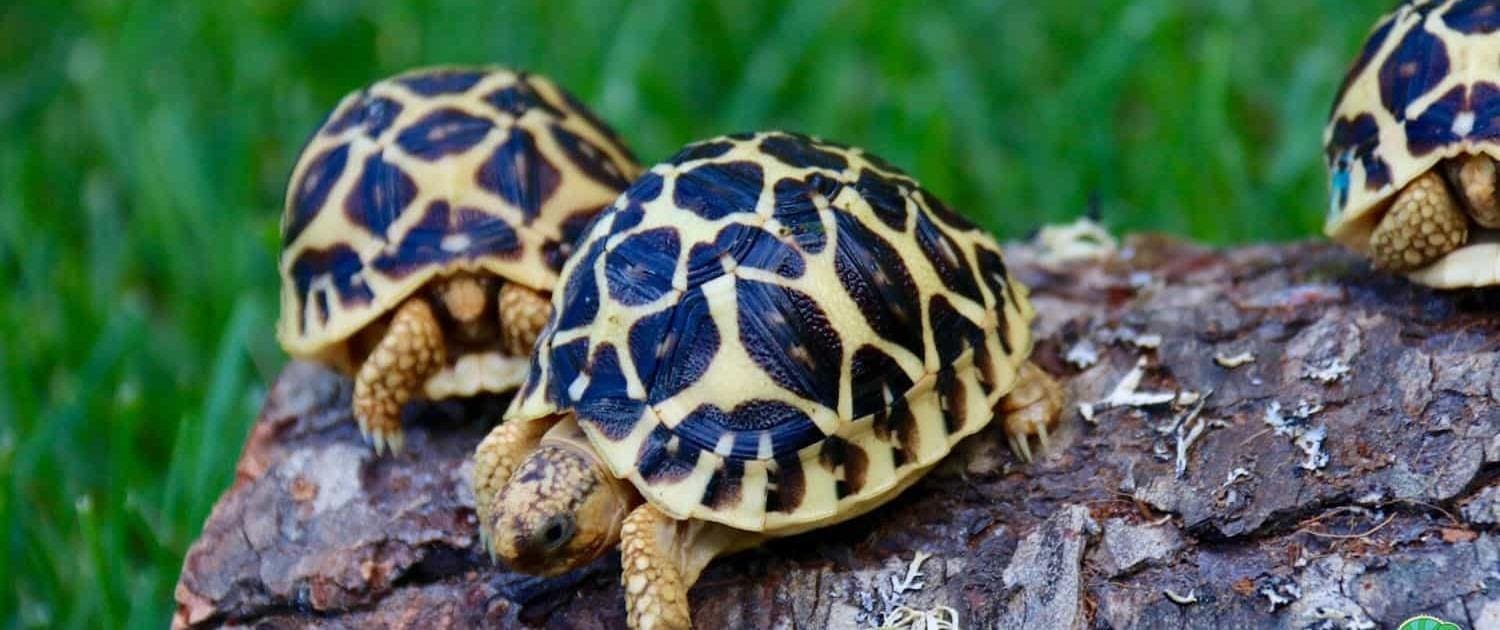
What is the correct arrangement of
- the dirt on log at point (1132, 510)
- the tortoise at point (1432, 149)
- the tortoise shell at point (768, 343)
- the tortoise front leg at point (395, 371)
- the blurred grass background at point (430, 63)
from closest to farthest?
the dirt on log at point (1132, 510)
the tortoise shell at point (768, 343)
the tortoise at point (1432, 149)
the tortoise front leg at point (395, 371)
the blurred grass background at point (430, 63)

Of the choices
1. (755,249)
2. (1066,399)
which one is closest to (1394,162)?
(1066,399)

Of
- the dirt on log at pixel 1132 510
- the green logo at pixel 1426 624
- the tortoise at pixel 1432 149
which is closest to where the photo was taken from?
the green logo at pixel 1426 624

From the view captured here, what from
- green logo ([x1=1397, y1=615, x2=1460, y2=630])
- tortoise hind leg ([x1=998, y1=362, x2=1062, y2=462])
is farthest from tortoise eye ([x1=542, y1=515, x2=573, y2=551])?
green logo ([x1=1397, y1=615, x2=1460, y2=630])

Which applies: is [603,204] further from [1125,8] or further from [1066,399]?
[1125,8]

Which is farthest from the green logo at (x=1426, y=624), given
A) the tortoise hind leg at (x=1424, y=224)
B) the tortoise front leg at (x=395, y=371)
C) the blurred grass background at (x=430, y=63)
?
the blurred grass background at (x=430, y=63)

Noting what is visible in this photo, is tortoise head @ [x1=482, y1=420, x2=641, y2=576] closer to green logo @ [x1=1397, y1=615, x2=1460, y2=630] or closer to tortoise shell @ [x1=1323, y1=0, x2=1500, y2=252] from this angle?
green logo @ [x1=1397, y1=615, x2=1460, y2=630]

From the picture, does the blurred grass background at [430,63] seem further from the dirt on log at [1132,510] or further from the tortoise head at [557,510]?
the tortoise head at [557,510]
